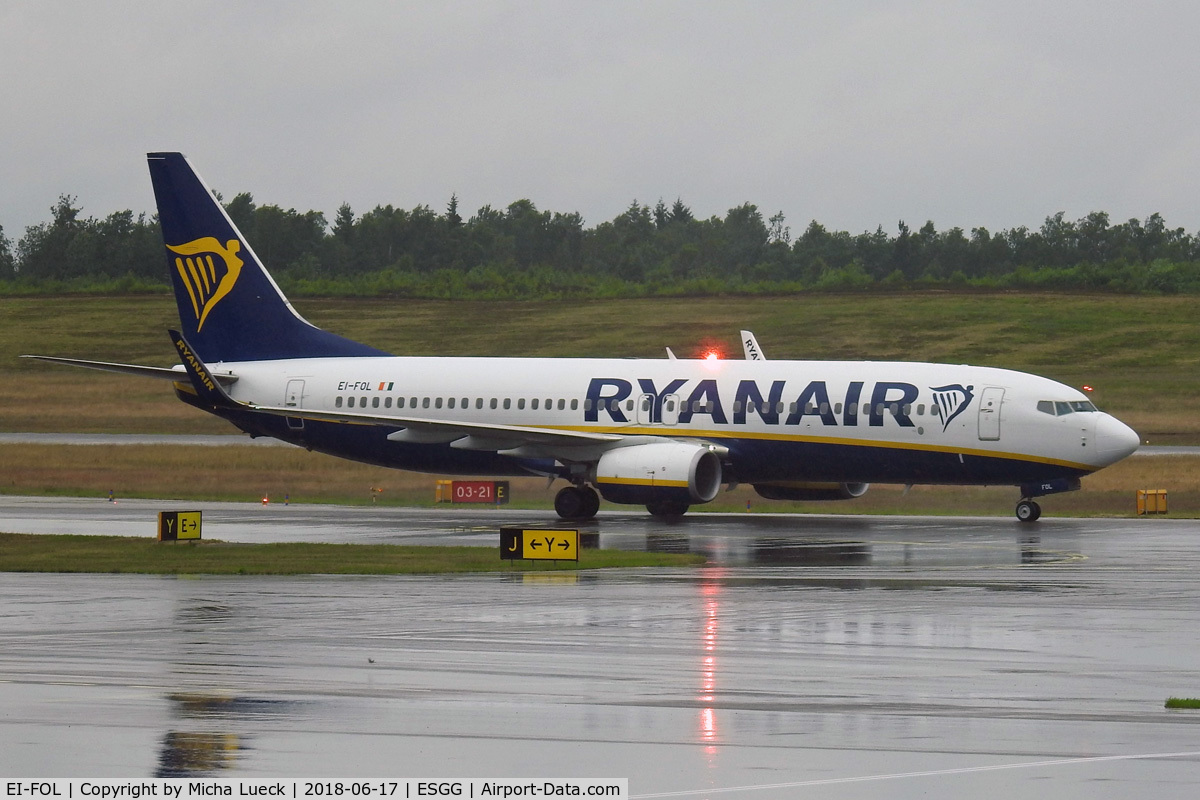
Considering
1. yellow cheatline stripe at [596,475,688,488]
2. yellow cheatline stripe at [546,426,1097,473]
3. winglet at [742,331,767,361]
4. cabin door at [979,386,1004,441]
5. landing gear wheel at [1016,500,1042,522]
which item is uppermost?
winglet at [742,331,767,361]

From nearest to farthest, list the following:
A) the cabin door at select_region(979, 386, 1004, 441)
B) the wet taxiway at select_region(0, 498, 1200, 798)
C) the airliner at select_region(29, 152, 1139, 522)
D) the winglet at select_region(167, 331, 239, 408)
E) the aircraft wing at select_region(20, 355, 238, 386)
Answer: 1. the wet taxiway at select_region(0, 498, 1200, 798)
2. the cabin door at select_region(979, 386, 1004, 441)
3. the airliner at select_region(29, 152, 1139, 522)
4. the winglet at select_region(167, 331, 239, 408)
5. the aircraft wing at select_region(20, 355, 238, 386)

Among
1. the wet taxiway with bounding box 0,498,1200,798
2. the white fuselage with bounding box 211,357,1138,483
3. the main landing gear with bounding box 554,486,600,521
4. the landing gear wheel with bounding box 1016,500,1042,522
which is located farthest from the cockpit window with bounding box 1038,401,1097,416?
the main landing gear with bounding box 554,486,600,521

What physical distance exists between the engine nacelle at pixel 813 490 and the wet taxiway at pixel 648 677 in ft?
45.9

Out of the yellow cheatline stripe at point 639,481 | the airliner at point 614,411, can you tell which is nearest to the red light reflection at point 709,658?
the yellow cheatline stripe at point 639,481

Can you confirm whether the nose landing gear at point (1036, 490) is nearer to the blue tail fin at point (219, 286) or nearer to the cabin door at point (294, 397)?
the blue tail fin at point (219, 286)

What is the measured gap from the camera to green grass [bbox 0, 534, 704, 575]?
30609mm

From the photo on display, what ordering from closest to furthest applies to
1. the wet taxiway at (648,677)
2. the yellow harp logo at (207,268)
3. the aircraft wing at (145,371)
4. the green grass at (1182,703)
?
1. the wet taxiway at (648,677)
2. the green grass at (1182,703)
3. the aircraft wing at (145,371)
4. the yellow harp logo at (207,268)

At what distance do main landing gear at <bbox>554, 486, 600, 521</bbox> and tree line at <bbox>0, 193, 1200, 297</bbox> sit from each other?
258 feet

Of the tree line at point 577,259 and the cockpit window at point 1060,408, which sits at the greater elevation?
the tree line at point 577,259

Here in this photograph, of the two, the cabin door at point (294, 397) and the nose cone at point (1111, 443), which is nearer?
the nose cone at point (1111, 443)

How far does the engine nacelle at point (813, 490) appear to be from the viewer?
47.0m

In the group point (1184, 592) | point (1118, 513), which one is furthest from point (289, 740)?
point (1118, 513)

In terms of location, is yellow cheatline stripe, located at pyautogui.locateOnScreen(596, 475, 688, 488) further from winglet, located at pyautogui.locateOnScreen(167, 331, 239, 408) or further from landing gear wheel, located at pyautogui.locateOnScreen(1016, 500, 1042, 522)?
winglet, located at pyautogui.locateOnScreen(167, 331, 239, 408)

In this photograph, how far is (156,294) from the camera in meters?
132
